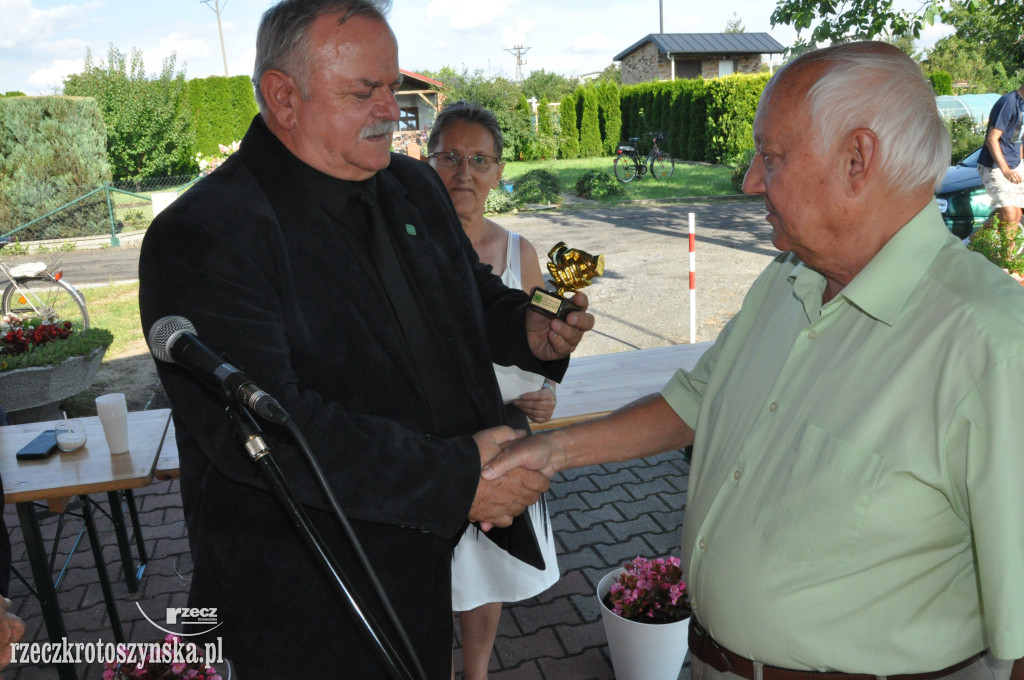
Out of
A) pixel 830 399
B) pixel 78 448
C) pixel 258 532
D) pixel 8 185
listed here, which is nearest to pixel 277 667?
pixel 258 532

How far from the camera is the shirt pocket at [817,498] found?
1.56m

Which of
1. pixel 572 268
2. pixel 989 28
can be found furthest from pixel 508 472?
pixel 989 28

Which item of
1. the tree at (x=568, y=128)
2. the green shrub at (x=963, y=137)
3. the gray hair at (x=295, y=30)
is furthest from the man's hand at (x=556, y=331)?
the tree at (x=568, y=128)

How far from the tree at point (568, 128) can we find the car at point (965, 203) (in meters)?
25.7

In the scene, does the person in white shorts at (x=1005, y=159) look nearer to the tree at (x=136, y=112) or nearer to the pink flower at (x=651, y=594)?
the pink flower at (x=651, y=594)

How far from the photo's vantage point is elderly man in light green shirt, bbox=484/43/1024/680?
1442 millimetres

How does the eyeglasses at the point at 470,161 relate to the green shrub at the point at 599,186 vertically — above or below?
above

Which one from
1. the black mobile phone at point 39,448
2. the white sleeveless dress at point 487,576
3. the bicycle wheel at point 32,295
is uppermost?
the black mobile phone at point 39,448

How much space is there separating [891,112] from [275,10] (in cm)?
151

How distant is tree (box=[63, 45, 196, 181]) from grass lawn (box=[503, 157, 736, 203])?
33.5ft

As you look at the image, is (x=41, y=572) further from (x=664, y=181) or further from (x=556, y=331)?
(x=664, y=181)

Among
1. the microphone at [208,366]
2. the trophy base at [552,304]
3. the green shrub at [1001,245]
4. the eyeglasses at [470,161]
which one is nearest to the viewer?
the microphone at [208,366]

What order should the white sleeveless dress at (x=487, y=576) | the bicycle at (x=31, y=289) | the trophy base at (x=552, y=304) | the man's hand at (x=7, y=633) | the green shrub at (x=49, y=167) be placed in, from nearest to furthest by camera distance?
the man's hand at (x=7, y=633) → the trophy base at (x=552, y=304) → the white sleeveless dress at (x=487, y=576) → the bicycle at (x=31, y=289) → the green shrub at (x=49, y=167)

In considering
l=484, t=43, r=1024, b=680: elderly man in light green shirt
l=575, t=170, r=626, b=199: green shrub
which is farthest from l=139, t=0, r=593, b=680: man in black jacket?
l=575, t=170, r=626, b=199: green shrub
